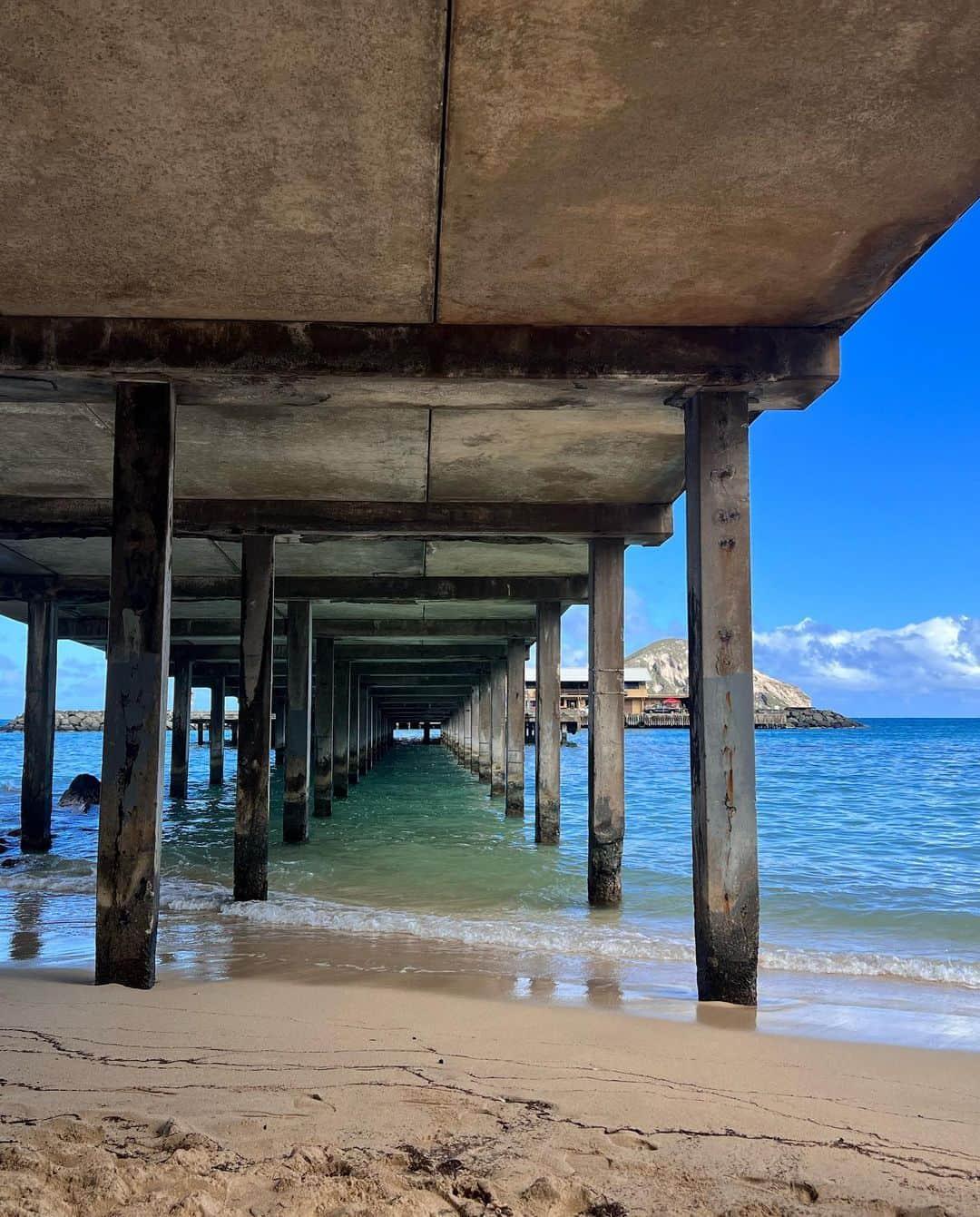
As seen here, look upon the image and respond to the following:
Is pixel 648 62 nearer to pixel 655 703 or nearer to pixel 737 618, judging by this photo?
pixel 737 618

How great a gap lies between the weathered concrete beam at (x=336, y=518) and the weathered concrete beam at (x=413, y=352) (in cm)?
393

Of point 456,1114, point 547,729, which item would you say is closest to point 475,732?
point 547,729

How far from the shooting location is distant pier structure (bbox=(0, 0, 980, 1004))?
11.2ft

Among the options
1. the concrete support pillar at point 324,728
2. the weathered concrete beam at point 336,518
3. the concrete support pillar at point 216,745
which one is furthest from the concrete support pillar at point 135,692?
the concrete support pillar at point 216,745

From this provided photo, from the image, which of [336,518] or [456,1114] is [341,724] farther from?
[456,1114]

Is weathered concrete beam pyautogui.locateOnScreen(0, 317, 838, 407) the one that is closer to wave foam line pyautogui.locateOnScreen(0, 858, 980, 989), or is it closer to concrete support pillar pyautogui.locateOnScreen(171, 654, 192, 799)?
wave foam line pyautogui.locateOnScreen(0, 858, 980, 989)

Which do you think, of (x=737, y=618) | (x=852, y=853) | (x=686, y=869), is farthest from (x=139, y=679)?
(x=852, y=853)

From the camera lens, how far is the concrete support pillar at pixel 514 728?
19938 millimetres

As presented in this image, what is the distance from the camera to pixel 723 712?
5.64 m

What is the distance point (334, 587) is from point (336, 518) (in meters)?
4.64

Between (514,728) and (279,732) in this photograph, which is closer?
(514,728)

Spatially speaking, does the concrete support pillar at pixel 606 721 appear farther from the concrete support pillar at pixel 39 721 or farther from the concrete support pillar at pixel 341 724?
the concrete support pillar at pixel 341 724

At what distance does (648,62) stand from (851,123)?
0.91 m

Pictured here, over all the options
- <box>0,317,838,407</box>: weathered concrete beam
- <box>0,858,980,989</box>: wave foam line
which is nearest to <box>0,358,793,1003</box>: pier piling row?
<box>0,317,838,407</box>: weathered concrete beam
